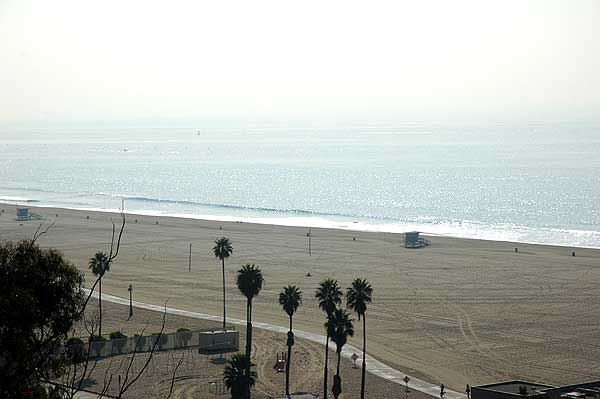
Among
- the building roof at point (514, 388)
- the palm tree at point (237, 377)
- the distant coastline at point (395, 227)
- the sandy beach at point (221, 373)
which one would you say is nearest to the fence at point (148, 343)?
the sandy beach at point (221, 373)

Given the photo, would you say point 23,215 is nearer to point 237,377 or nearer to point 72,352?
point 237,377

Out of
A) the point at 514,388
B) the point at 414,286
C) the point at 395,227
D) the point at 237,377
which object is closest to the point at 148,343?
the point at 237,377

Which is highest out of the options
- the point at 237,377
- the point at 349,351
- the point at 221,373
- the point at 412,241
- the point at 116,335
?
the point at 412,241

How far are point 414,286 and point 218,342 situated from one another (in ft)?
72.4

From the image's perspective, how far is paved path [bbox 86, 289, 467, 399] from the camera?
1811 inches

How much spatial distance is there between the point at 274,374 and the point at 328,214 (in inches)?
3393

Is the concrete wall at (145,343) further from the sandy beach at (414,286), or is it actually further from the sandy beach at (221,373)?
the sandy beach at (414,286)

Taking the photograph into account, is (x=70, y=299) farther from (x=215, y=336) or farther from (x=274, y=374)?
(x=215, y=336)

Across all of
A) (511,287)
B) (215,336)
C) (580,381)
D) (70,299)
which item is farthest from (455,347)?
(70,299)

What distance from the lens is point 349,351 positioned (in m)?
53.5

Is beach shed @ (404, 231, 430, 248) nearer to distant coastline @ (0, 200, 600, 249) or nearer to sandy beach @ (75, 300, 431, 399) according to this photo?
distant coastline @ (0, 200, 600, 249)

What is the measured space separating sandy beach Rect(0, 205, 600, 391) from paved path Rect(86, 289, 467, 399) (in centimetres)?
83

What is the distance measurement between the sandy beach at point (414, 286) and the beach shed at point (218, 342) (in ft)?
20.2

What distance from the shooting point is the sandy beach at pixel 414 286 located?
51.9m
